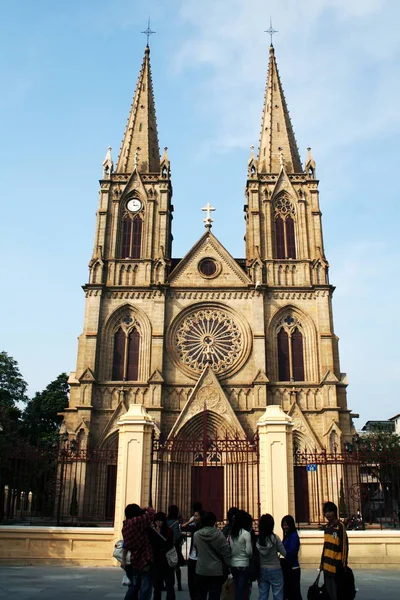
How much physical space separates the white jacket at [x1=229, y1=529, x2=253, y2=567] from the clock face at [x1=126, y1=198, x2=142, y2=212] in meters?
30.9

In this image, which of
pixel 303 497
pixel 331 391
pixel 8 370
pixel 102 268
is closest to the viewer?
pixel 303 497

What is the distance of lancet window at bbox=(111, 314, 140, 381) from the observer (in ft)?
106

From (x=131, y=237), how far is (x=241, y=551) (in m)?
29.8

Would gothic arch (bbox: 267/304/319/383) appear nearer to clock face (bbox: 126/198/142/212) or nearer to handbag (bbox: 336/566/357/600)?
clock face (bbox: 126/198/142/212)

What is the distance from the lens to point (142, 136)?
40188mm

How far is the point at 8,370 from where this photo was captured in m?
42.9

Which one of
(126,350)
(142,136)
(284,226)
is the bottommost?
(126,350)

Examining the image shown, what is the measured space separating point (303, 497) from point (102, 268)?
56.8 ft

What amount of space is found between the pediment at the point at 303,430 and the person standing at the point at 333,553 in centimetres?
2267

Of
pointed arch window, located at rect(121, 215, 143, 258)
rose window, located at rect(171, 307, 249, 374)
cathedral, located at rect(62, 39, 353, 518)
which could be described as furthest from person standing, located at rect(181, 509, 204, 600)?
pointed arch window, located at rect(121, 215, 143, 258)

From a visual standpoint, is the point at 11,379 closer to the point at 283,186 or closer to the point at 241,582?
the point at 283,186

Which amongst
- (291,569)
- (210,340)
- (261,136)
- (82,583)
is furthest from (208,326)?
(291,569)

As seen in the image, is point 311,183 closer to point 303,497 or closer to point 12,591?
point 303,497

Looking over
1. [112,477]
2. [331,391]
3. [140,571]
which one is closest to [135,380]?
[112,477]
